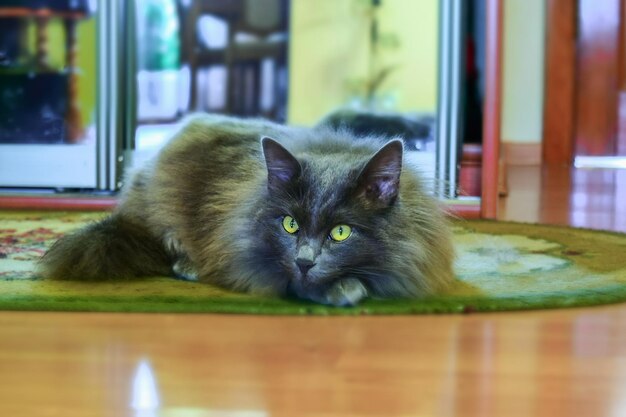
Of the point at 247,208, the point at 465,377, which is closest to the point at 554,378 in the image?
the point at 465,377

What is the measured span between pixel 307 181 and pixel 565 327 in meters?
0.51

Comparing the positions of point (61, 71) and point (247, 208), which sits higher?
point (61, 71)

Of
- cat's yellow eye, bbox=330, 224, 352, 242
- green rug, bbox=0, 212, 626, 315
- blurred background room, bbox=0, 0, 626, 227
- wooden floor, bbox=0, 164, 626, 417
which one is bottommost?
wooden floor, bbox=0, 164, 626, 417

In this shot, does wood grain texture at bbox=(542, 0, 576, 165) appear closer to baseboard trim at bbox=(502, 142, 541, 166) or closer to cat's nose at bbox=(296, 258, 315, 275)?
baseboard trim at bbox=(502, 142, 541, 166)

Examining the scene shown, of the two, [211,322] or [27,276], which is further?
[27,276]

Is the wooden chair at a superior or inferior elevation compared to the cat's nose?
superior

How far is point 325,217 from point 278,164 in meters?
0.16

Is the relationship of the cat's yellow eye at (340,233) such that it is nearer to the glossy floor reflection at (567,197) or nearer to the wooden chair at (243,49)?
the glossy floor reflection at (567,197)

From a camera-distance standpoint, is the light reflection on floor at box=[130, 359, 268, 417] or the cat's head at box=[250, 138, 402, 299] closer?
the light reflection on floor at box=[130, 359, 268, 417]

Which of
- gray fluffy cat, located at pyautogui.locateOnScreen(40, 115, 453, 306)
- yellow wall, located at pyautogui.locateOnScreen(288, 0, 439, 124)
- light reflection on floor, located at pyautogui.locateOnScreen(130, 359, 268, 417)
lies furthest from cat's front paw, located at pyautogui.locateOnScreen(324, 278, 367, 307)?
yellow wall, located at pyautogui.locateOnScreen(288, 0, 439, 124)

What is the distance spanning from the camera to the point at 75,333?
153 centimetres

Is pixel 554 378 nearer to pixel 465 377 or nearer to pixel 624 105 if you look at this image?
pixel 465 377

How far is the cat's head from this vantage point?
5.41 ft

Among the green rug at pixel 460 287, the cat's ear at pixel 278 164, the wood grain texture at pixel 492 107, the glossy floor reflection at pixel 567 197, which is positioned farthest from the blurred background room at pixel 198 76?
the cat's ear at pixel 278 164
